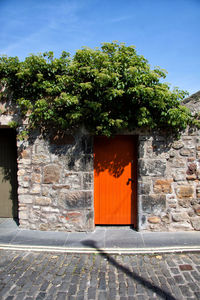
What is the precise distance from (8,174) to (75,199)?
6.60 feet

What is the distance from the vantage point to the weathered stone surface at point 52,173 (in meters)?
3.96

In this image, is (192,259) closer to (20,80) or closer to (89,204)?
(89,204)

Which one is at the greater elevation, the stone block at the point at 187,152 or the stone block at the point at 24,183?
the stone block at the point at 187,152

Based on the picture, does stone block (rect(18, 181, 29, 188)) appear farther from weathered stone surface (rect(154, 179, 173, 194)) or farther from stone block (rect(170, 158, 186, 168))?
stone block (rect(170, 158, 186, 168))

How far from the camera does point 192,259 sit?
10.2ft

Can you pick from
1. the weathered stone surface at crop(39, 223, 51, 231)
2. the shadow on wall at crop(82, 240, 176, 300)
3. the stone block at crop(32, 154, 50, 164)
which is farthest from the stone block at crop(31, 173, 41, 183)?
the shadow on wall at crop(82, 240, 176, 300)

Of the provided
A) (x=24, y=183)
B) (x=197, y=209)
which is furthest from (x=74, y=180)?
(x=197, y=209)

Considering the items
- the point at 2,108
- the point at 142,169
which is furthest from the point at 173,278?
the point at 2,108

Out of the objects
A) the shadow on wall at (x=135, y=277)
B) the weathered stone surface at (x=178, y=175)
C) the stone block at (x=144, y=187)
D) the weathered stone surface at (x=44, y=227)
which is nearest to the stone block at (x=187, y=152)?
the weathered stone surface at (x=178, y=175)

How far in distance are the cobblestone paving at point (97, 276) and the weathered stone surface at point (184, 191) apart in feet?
3.79

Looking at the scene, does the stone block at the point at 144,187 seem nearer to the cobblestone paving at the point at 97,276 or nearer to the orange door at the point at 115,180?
the orange door at the point at 115,180

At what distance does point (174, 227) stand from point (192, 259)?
2.88ft

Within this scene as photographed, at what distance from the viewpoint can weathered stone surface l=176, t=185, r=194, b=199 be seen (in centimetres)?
397

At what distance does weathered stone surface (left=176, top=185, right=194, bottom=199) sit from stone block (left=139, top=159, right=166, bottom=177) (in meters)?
0.49
